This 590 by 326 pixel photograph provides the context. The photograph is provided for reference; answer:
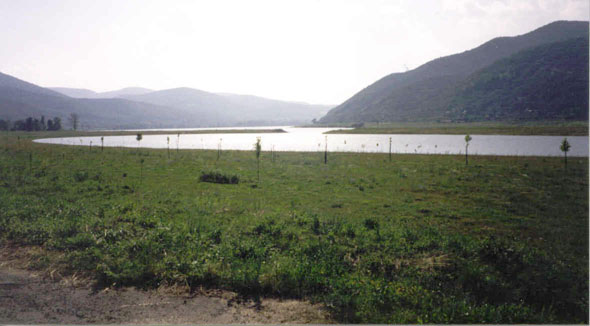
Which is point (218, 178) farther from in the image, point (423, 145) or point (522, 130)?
point (522, 130)

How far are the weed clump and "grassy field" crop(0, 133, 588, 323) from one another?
446 cm

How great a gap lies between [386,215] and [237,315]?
33.3 feet

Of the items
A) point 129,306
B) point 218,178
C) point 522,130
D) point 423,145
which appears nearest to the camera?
point 129,306

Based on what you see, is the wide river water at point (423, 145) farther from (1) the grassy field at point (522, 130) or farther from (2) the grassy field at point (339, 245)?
(2) the grassy field at point (339, 245)

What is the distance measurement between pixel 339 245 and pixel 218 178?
16.9 metres

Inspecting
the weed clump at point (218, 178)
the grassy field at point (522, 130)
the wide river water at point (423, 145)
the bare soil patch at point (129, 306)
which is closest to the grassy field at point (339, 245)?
the bare soil patch at point (129, 306)

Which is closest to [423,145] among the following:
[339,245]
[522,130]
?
[522,130]

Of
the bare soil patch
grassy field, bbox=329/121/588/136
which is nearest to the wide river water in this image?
grassy field, bbox=329/121/588/136

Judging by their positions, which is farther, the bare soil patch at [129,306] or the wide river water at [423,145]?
the wide river water at [423,145]

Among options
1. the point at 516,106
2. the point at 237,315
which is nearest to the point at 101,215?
the point at 237,315

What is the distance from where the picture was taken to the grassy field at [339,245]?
6.77m

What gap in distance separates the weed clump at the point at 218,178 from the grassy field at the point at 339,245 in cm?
446

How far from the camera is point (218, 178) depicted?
24812 millimetres

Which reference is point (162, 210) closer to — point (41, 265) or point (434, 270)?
point (41, 265)
